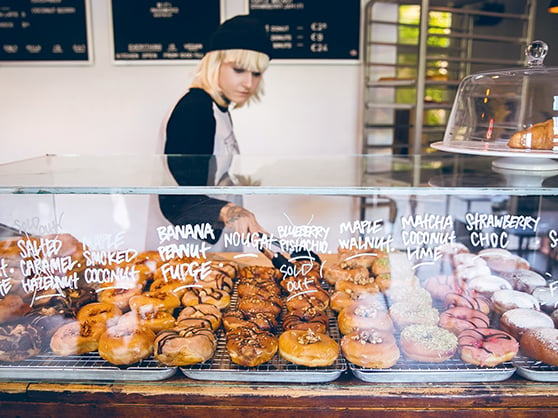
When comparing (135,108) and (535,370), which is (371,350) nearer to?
(535,370)

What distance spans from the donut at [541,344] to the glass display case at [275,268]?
24 mm

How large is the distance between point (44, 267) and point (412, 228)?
1.22 meters

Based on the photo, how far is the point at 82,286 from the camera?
1.69m

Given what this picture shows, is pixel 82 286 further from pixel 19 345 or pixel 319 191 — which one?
pixel 319 191

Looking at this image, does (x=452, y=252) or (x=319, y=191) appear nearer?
(x=319, y=191)

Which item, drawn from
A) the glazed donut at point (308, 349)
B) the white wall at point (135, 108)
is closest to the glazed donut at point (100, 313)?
the glazed donut at point (308, 349)

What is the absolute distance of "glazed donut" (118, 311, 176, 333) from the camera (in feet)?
5.17

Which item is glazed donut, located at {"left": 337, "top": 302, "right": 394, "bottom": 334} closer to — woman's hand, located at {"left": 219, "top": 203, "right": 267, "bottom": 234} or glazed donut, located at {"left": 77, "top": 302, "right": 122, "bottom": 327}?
woman's hand, located at {"left": 219, "top": 203, "right": 267, "bottom": 234}

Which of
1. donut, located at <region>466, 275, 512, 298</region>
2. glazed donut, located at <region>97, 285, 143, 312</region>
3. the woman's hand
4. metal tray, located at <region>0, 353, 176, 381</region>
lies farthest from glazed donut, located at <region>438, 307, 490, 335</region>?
glazed donut, located at <region>97, 285, 143, 312</region>

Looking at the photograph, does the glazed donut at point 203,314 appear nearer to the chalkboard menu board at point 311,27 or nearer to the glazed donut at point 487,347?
the glazed donut at point 487,347

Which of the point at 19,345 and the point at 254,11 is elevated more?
the point at 254,11

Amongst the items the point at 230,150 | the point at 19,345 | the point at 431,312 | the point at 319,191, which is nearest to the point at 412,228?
the point at 431,312

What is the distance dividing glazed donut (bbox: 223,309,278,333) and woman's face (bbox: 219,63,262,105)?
5.18 ft

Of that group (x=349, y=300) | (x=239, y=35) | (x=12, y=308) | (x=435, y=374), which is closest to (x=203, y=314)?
(x=349, y=300)
